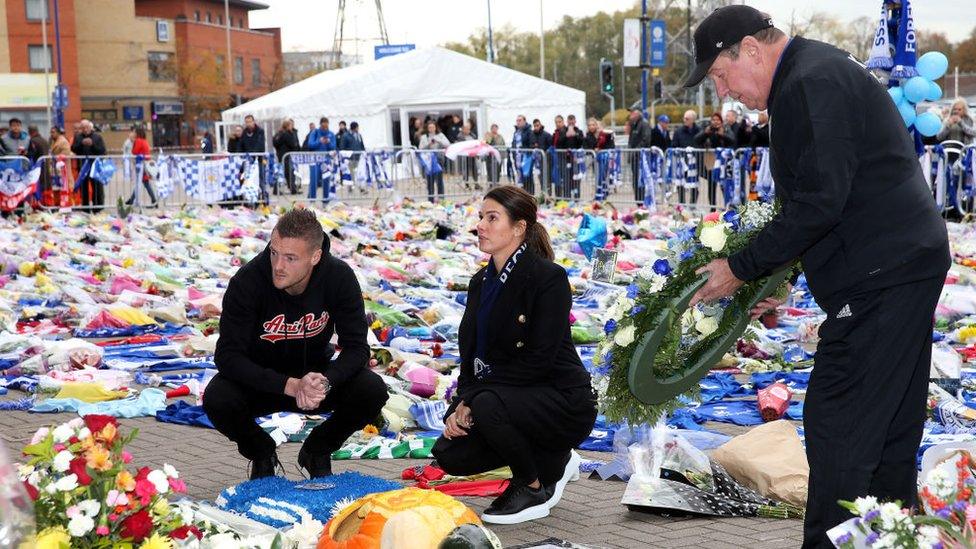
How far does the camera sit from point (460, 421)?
5887 millimetres

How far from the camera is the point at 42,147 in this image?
25125 mm

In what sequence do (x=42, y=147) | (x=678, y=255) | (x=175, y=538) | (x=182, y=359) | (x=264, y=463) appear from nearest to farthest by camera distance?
(x=175, y=538)
(x=678, y=255)
(x=264, y=463)
(x=182, y=359)
(x=42, y=147)

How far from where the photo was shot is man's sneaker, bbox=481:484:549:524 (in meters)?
5.84

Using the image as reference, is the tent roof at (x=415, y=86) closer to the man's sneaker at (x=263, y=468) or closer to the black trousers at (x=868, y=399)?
the man's sneaker at (x=263, y=468)

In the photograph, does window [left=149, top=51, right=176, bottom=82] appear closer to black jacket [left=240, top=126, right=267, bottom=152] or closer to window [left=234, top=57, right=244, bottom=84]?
window [left=234, top=57, right=244, bottom=84]

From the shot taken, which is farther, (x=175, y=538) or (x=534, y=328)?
(x=534, y=328)

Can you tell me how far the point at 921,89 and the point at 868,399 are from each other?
10.9m

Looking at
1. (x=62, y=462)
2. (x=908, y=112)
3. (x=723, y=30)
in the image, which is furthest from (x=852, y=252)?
(x=908, y=112)


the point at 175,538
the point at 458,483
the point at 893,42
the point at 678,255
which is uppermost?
the point at 893,42

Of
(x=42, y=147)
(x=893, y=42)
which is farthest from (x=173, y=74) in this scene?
(x=893, y=42)

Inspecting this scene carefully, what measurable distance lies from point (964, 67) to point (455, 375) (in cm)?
10177

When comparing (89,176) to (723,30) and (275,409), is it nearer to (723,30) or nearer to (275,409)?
(275,409)

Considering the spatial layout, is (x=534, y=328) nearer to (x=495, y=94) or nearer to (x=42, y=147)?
(x=42, y=147)

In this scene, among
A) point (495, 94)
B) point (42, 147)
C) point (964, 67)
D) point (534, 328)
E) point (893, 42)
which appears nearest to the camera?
point (534, 328)
